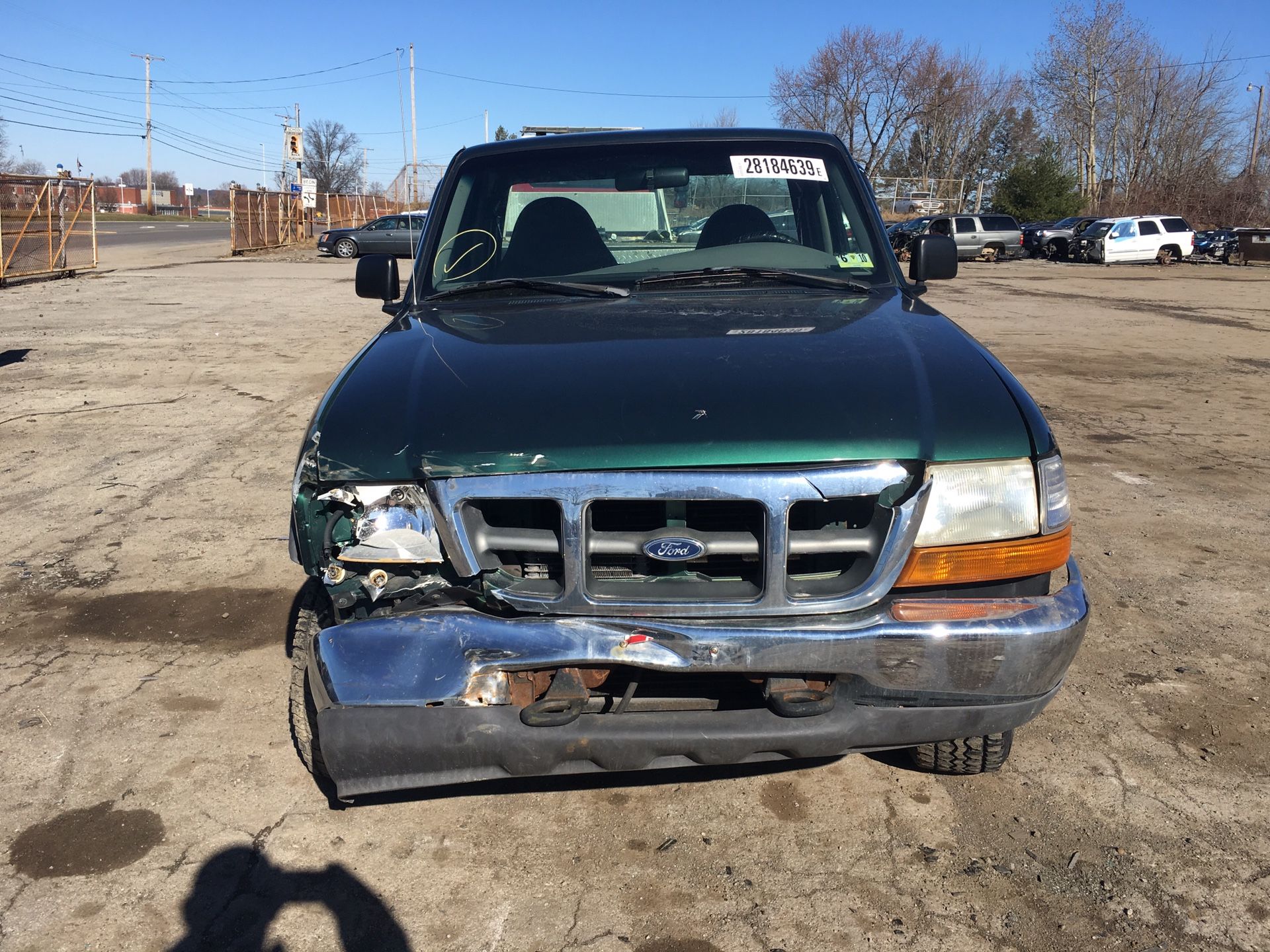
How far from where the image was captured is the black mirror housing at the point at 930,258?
12.3 feet

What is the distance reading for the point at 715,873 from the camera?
2443 mm

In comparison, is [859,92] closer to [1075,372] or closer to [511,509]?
[1075,372]

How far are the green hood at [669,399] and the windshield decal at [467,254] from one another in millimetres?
673

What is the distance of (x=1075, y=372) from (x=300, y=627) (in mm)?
9508

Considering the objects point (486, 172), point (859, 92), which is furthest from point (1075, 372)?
point (859, 92)

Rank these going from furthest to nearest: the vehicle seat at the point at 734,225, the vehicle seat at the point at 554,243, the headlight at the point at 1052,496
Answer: the vehicle seat at the point at 734,225 < the vehicle seat at the point at 554,243 < the headlight at the point at 1052,496

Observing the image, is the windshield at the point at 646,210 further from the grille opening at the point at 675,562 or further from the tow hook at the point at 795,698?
the tow hook at the point at 795,698

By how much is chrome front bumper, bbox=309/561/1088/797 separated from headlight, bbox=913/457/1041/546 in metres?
0.15

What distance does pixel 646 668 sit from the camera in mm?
2133

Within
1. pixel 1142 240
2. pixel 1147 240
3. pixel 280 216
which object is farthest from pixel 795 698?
pixel 280 216

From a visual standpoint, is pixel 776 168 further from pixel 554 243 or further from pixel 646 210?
pixel 554 243

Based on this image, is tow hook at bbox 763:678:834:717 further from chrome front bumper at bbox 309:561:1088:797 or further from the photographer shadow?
the photographer shadow

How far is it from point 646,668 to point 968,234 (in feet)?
107

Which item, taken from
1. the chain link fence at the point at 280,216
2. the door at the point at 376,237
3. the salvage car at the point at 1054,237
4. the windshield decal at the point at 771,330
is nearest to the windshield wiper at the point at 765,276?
the windshield decal at the point at 771,330
